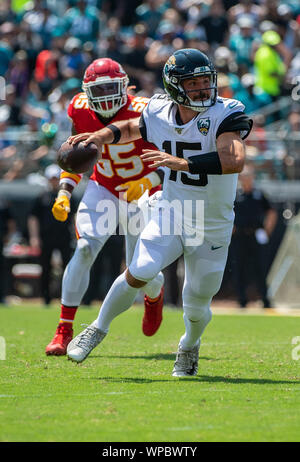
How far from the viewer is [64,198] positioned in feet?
19.5

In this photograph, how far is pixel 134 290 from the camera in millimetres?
5020

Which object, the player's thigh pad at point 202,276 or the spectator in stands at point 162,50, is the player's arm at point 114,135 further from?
the spectator in stands at point 162,50

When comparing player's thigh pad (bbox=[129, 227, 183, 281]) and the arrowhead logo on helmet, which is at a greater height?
the arrowhead logo on helmet

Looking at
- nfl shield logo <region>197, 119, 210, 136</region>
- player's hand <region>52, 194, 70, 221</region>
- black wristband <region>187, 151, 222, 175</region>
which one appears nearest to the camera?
black wristband <region>187, 151, 222, 175</region>

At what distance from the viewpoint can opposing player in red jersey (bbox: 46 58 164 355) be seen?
598cm

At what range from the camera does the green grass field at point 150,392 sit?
3490 mm

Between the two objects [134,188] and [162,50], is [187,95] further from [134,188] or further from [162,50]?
[162,50]

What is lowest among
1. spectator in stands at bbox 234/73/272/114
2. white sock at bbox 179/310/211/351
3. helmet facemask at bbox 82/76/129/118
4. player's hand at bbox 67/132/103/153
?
white sock at bbox 179/310/211/351

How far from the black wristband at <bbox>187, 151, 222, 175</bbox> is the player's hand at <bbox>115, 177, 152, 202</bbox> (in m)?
1.59

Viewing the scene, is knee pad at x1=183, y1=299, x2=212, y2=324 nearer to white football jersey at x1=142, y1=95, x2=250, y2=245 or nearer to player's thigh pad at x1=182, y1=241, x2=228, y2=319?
player's thigh pad at x1=182, y1=241, x2=228, y2=319

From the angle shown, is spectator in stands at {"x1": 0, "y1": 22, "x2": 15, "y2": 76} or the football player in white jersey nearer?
the football player in white jersey

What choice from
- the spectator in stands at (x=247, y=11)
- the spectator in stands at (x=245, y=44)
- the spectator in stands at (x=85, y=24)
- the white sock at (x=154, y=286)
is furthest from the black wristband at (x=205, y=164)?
the spectator in stands at (x=85, y=24)

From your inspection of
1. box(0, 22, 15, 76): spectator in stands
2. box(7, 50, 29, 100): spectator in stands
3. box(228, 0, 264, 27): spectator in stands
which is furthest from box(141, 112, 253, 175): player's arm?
box(0, 22, 15, 76): spectator in stands
